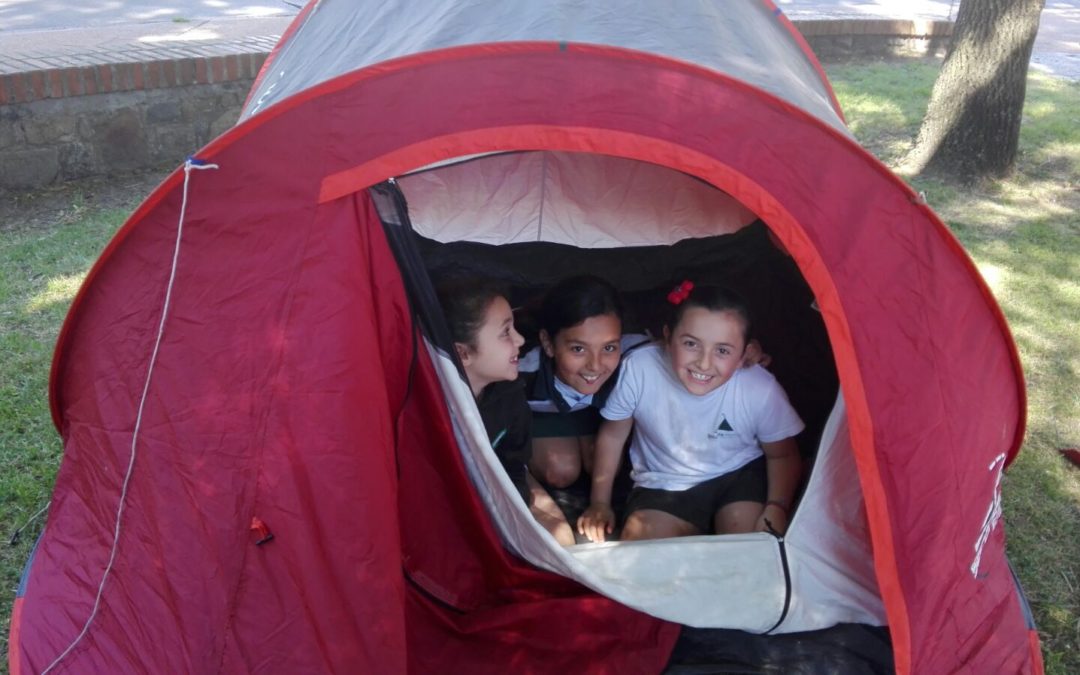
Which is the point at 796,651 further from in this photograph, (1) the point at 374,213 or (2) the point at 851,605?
(1) the point at 374,213

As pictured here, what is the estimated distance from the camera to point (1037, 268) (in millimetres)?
3682

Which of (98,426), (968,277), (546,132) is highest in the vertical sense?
(546,132)

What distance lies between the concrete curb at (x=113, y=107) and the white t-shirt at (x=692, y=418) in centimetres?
294

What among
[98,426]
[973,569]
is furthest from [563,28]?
[973,569]

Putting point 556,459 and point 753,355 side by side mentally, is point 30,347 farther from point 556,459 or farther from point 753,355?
point 753,355

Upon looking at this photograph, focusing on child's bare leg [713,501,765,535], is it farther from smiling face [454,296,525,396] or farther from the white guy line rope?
the white guy line rope

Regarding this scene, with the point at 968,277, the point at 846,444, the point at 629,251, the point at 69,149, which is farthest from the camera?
the point at 69,149

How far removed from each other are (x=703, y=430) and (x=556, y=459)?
393 millimetres

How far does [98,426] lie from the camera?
1.74m

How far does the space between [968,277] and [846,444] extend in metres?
0.38

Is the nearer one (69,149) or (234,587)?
(234,587)

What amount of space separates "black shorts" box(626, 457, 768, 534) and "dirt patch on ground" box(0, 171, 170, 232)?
9.16 feet

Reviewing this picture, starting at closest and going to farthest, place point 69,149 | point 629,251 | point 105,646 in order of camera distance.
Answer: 1. point 105,646
2. point 629,251
3. point 69,149

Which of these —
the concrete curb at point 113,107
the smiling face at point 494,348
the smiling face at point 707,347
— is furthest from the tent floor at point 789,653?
the concrete curb at point 113,107
